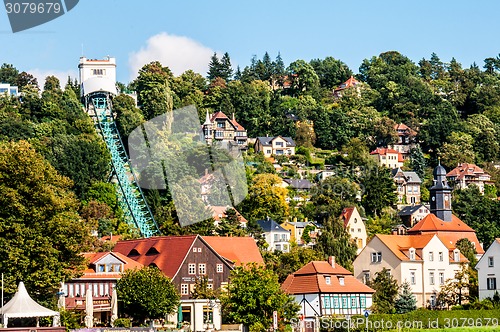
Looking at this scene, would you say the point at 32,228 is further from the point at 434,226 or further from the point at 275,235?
the point at 434,226

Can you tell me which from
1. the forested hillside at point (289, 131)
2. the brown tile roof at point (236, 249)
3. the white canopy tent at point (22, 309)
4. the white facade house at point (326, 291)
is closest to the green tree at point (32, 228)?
the forested hillside at point (289, 131)

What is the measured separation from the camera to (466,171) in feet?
436

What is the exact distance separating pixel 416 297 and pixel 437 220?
2365 cm

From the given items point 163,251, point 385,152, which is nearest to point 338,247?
point 163,251

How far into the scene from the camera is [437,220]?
99.5 metres

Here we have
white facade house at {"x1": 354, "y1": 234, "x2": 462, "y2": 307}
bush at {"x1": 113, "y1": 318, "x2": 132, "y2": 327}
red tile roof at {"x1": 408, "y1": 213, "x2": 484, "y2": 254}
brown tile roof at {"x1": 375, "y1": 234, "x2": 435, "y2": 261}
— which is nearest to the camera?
bush at {"x1": 113, "y1": 318, "x2": 132, "y2": 327}

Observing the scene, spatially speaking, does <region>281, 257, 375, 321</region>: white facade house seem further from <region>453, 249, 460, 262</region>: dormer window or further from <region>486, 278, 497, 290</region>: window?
<region>453, 249, 460, 262</region>: dormer window

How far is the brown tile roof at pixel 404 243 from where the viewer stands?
257 ft

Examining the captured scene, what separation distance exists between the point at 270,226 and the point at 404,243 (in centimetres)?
2421

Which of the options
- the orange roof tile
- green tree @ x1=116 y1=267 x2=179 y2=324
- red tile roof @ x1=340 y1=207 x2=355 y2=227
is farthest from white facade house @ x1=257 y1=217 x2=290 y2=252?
green tree @ x1=116 y1=267 x2=179 y2=324

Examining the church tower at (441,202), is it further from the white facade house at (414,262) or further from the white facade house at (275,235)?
the white facade house at (414,262)

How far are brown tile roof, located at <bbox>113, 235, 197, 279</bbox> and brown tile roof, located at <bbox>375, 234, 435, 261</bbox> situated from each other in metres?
18.0

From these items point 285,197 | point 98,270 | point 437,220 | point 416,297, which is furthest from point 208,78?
point 98,270

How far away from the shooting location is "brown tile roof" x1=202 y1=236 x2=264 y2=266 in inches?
2763
